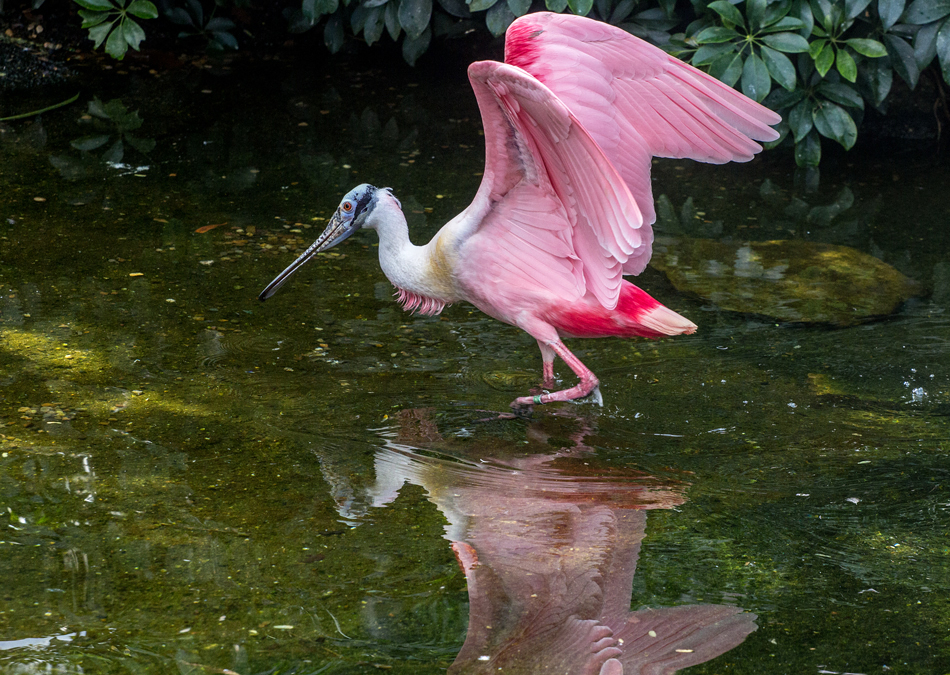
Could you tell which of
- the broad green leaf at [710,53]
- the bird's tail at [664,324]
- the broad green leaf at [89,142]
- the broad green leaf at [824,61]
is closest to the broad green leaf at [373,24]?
the broad green leaf at [89,142]

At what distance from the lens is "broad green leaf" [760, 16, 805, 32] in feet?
18.3

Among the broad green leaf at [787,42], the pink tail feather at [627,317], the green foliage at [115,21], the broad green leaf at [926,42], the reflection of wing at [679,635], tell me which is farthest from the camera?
the green foliage at [115,21]

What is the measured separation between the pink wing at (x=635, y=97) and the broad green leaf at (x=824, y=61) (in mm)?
1871

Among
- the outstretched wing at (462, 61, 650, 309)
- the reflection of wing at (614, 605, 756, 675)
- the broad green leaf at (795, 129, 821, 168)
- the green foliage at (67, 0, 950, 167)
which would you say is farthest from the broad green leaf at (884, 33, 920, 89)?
the reflection of wing at (614, 605, 756, 675)

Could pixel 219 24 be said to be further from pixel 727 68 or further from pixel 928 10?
pixel 928 10

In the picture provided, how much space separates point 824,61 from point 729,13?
558mm

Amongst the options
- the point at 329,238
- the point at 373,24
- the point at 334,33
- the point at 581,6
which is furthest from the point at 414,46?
the point at 329,238

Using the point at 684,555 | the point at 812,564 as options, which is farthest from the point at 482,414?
the point at 812,564

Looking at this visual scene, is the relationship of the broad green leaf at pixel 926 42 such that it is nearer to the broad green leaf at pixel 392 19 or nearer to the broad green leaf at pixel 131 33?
the broad green leaf at pixel 392 19

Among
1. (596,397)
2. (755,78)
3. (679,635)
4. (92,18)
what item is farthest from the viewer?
(92,18)

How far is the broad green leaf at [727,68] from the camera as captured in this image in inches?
219

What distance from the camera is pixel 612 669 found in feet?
8.69

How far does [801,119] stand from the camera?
6098 mm

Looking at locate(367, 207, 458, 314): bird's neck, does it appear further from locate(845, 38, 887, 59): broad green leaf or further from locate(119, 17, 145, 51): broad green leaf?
locate(119, 17, 145, 51): broad green leaf
